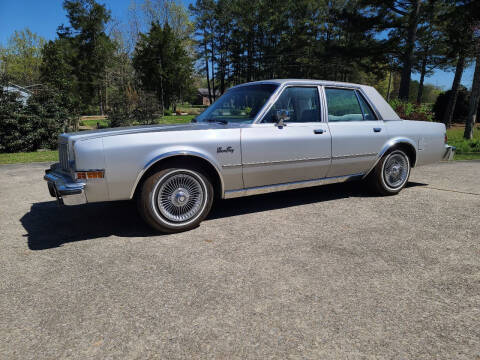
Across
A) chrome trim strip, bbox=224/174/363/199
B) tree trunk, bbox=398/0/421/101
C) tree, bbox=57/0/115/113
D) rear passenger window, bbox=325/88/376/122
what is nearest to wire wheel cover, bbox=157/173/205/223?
chrome trim strip, bbox=224/174/363/199

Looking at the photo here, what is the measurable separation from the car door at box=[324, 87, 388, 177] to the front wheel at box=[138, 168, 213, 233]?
6.40ft

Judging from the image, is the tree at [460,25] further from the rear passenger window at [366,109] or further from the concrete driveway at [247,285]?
the concrete driveway at [247,285]

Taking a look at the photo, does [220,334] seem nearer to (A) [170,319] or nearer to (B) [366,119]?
(A) [170,319]

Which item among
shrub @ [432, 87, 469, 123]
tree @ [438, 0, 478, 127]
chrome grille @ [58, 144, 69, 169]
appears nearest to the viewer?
chrome grille @ [58, 144, 69, 169]

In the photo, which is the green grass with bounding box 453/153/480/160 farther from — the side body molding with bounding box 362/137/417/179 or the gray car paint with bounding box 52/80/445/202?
the side body molding with bounding box 362/137/417/179

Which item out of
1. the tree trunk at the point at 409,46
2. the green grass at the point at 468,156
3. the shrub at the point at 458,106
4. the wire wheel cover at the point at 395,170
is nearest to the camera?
the wire wheel cover at the point at 395,170

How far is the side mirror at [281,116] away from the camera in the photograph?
414 cm

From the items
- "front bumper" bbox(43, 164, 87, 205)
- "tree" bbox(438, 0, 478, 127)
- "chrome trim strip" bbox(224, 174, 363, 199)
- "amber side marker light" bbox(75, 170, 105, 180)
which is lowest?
"chrome trim strip" bbox(224, 174, 363, 199)

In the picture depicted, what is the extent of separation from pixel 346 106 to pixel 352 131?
43cm

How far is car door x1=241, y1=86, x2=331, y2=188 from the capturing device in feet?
13.3

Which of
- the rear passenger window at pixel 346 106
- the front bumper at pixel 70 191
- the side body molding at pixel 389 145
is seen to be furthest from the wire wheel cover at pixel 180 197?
the side body molding at pixel 389 145

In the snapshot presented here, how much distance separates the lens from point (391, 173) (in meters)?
5.31

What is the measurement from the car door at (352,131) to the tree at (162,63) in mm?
38476

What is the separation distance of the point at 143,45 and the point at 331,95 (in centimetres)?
4265
